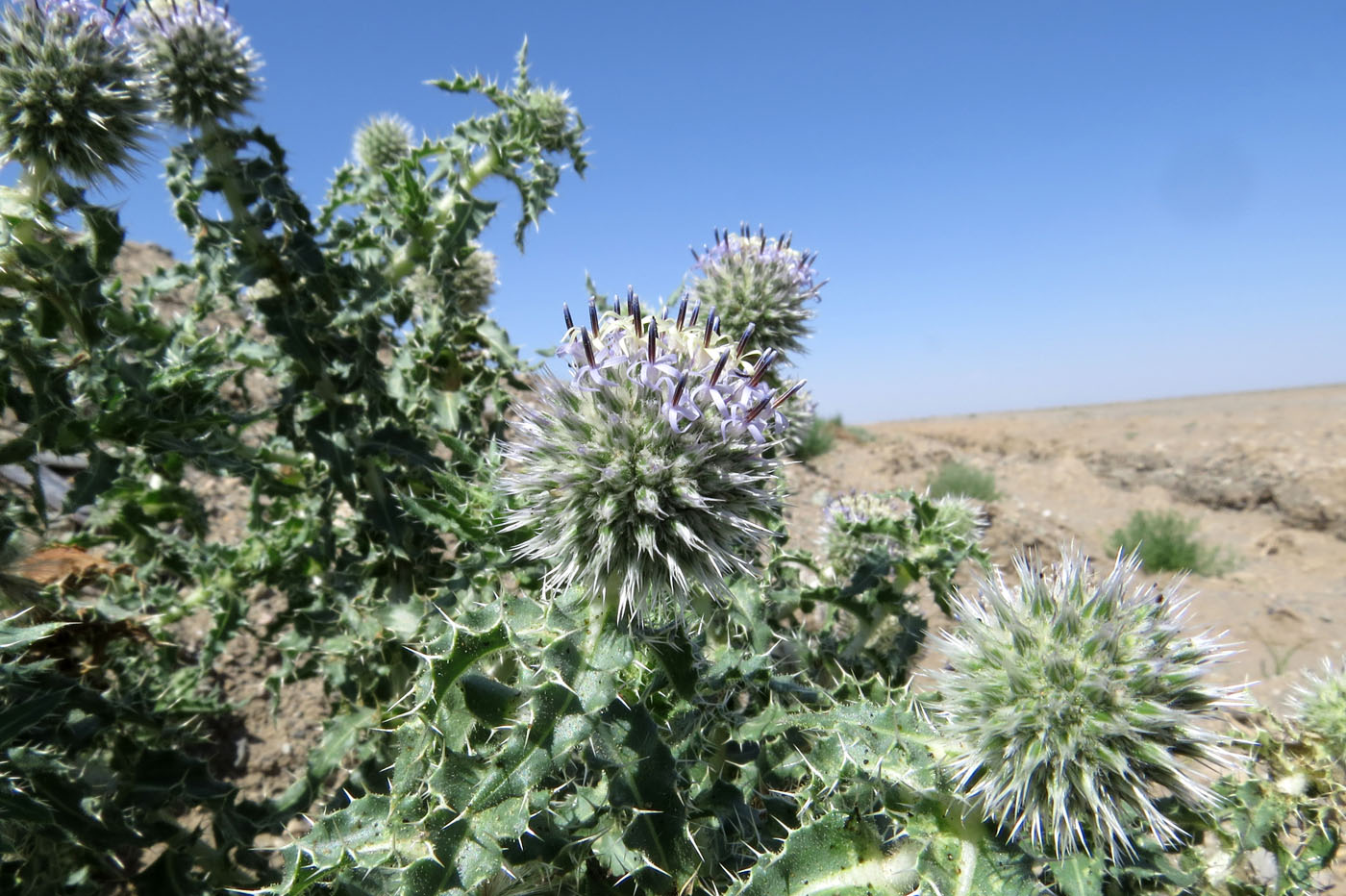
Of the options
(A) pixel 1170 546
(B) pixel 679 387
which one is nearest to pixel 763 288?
(B) pixel 679 387

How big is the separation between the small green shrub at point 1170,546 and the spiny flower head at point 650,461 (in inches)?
362

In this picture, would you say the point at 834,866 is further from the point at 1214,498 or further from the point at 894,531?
the point at 1214,498

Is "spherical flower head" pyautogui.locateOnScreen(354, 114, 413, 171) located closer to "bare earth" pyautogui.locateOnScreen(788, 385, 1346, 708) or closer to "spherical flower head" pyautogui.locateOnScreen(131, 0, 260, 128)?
"spherical flower head" pyautogui.locateOnScreen(131, 0, 260, 128)

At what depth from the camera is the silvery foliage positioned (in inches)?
71.7

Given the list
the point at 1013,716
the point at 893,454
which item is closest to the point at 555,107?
the point at 1013,716

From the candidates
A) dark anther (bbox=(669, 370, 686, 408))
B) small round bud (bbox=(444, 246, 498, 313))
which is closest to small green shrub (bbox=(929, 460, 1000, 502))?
small round bud (bbox=(444, 246, 498, 313))

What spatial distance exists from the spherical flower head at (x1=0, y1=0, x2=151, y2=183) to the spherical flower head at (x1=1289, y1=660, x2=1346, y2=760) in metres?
4.68

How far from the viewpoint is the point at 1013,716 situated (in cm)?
181

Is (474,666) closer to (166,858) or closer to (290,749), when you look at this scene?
(166,858)

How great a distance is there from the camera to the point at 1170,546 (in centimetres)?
1001

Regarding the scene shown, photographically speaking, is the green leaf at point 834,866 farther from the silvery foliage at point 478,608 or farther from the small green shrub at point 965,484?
the small green shrub at point 965,484

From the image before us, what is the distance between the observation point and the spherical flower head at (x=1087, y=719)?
1762 mm

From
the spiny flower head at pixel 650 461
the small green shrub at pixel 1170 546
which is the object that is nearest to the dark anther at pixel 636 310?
the spiny flower head at pixel 650 461

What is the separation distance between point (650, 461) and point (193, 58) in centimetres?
295
